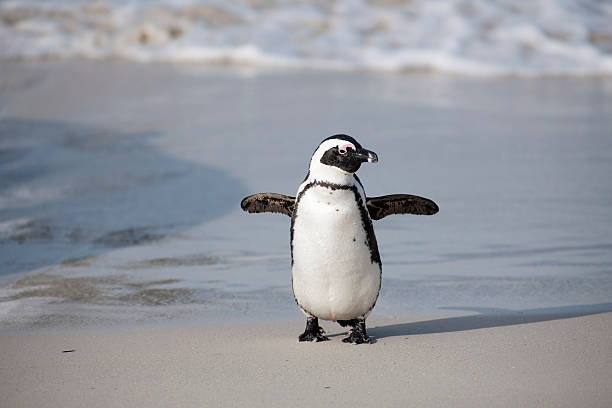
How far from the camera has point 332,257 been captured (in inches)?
133

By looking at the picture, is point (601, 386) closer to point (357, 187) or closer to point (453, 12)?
point (357, 187)

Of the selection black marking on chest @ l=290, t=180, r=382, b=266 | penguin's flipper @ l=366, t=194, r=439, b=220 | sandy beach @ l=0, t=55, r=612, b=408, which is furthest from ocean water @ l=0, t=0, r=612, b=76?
black marking on chest @ l=290, t=180, r=382, b=266

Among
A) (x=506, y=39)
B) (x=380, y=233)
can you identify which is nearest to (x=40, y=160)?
(x=380, y=233)

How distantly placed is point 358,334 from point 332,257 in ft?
1.00

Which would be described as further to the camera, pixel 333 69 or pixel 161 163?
pixel 333 69

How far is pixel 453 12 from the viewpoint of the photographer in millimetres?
12164

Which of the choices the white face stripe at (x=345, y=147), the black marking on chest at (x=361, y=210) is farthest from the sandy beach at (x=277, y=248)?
the white face stripe at (x=345, y=147)

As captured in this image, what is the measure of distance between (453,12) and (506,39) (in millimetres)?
956

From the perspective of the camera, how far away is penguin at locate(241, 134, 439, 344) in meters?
3.33

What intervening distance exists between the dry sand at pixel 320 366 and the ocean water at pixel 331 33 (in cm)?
743

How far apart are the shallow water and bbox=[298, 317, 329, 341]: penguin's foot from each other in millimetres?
386

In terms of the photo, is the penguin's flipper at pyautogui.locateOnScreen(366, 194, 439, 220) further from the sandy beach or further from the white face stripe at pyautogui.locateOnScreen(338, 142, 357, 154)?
the sandy beach

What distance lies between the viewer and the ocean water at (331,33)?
11.0m

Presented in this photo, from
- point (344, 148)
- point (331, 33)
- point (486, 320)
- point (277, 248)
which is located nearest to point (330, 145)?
point (344, 148)
